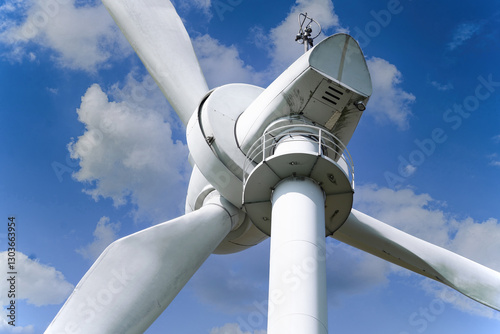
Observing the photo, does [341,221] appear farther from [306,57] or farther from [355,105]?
[306,57]

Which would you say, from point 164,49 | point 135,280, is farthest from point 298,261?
point 164,49

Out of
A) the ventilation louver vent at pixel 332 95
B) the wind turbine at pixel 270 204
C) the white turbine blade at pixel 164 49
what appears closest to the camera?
the wind turbine at pixel 270 204

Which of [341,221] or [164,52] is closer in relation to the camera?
[341,221]

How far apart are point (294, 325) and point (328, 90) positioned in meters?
5.46

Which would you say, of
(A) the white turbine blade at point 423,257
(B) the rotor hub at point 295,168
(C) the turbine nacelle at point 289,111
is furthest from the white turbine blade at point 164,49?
(A) the white turbine blade at point 423,257

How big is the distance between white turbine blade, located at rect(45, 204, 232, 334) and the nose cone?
15.8 feet

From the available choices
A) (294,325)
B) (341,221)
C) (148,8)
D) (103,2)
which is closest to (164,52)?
(148,8)

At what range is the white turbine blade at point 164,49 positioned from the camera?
604 inches

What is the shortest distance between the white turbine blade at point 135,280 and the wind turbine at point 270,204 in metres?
0.02

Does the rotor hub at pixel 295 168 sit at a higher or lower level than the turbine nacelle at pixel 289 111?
lower

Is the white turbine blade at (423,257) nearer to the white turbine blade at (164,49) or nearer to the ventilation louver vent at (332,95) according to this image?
the ventilation louver vent at (332,95)

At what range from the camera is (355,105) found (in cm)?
1245

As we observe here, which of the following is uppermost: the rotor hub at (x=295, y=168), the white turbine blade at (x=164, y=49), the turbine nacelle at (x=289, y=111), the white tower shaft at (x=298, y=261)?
the white turbine blade at (x=164, y=49)

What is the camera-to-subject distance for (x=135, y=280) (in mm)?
11469
